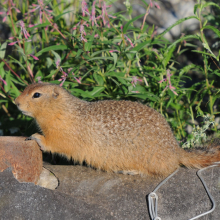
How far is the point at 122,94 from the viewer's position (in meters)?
4.74

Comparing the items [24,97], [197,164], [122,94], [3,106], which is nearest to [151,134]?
[197,164]

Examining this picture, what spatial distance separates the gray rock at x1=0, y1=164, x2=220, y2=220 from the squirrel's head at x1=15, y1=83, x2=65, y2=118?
0.85 metres

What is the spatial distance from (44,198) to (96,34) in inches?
94.8

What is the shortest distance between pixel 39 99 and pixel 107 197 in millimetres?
1464

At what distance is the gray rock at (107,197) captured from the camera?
3.28 metres

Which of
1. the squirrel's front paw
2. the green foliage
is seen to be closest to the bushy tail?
the green foliage

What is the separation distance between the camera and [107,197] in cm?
360

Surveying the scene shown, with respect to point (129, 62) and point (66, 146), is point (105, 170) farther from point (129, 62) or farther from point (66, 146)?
point (129, 62)

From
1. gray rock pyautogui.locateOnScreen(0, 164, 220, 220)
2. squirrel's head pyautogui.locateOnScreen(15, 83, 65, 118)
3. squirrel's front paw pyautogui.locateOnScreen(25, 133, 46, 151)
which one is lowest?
gray rock pyautogui.locateOnScreen(0, 164, 220, 220)

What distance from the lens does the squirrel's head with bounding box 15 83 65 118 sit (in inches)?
157

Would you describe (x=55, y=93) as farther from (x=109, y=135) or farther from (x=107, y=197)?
(x=107, y=197)

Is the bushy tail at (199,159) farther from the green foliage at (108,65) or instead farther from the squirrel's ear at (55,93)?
the squirrel's ear at (55,93)

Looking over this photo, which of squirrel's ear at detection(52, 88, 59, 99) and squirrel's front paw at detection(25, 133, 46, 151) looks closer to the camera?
squirrel's front paw at detection(25, 133, 46, 151)

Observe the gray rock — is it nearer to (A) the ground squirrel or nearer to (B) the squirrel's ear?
(A) the ground squirrel
